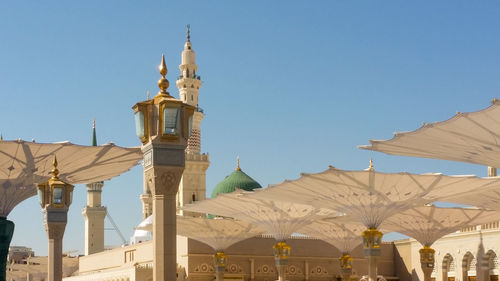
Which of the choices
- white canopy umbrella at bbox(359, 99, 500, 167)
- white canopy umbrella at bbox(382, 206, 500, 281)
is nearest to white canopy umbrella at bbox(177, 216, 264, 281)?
white canopy umbrella at bbox(382, 206, 500, 281)

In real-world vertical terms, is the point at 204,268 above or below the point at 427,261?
below

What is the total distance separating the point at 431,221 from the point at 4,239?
27.9 metres

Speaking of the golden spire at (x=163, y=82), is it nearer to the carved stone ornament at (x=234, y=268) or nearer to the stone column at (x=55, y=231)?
the stone column at (x=55, y=231)

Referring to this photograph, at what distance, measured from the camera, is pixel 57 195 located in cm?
2534

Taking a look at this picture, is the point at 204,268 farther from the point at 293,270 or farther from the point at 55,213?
the point at 55,213

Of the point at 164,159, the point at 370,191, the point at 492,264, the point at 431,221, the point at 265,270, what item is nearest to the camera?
the point at 164,159

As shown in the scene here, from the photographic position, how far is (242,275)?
61.2 meters

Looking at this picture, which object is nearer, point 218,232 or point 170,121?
point 170,121

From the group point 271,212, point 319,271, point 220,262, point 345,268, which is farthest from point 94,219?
point 271,212

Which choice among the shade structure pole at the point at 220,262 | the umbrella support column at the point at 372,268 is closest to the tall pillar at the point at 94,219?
the shade structure pole at the point at 220,262

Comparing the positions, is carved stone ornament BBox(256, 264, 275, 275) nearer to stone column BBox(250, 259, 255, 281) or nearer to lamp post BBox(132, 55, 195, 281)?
stone column BBox(250, 259, 255, 281)

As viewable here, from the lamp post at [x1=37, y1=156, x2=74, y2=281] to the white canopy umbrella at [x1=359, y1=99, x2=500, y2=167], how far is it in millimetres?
10177

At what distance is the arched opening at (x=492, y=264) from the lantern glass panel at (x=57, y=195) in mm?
36816

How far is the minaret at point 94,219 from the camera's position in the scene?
95375mm
